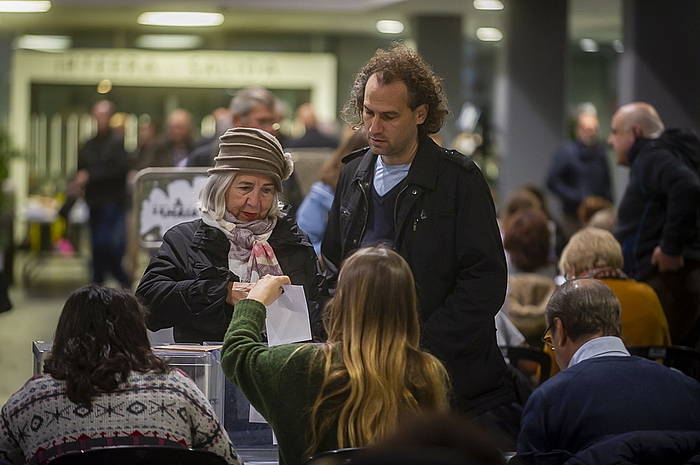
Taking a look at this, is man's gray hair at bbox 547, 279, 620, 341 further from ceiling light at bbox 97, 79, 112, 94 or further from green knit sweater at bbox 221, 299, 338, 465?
ceiling light at bbox 97, 79, 112, 94

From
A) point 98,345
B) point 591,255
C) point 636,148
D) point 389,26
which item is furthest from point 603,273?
point 389,26

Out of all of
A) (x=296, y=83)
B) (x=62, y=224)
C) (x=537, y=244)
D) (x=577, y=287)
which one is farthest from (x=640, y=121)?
(x=296, y=83)

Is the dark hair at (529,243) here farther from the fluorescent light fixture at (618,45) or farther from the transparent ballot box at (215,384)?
the fluorescent light fixture at (618,45)

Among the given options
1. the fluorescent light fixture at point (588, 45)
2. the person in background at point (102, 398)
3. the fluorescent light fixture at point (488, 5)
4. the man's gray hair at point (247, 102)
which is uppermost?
the fluorescent light fixture at point (588, 45)

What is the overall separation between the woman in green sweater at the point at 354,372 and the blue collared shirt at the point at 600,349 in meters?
0.87

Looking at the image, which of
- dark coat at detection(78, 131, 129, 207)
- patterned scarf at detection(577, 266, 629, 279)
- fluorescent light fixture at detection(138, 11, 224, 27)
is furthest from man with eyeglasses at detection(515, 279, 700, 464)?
fluorescent light fixture at detection(138, 11, 224, 27)

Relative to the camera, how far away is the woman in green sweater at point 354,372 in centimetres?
308

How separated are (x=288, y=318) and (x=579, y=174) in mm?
8415

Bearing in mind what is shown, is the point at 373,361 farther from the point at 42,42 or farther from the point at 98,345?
the point at 42,42

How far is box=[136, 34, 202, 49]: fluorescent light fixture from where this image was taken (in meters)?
20.3

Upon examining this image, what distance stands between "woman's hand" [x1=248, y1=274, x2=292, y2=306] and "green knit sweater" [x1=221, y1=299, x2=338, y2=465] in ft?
0.71

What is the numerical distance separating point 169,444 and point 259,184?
1.11 meters

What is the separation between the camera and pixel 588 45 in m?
22.9

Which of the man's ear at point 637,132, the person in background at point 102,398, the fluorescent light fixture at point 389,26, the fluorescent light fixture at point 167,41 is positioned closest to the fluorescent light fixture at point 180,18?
the fluorescent light fixture at point 167,41
